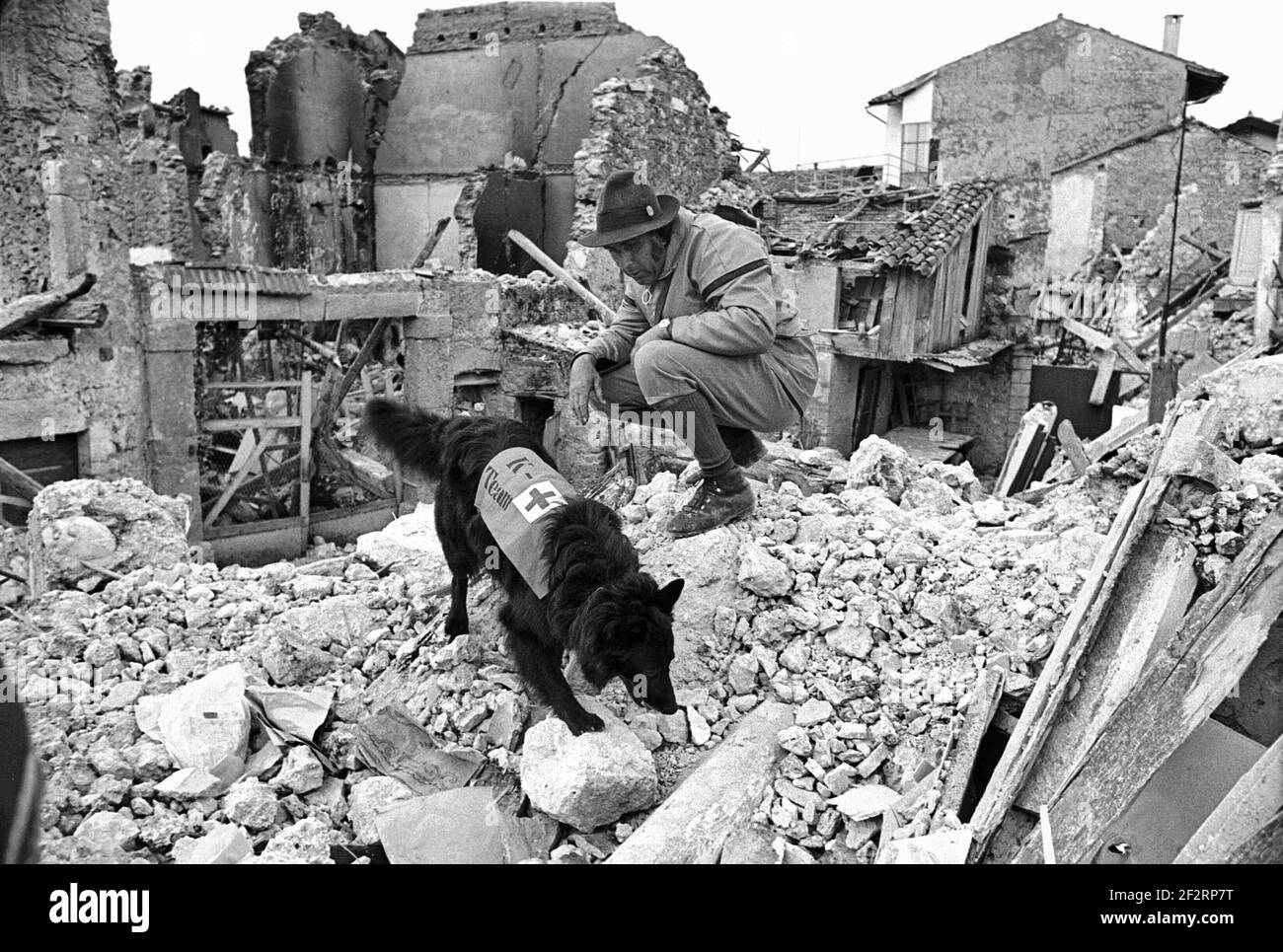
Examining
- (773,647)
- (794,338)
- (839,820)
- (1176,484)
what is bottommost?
(839,820)

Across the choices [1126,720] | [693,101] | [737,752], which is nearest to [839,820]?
[737,752]

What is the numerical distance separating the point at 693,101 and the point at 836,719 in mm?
14279

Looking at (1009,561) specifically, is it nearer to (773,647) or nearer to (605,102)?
(773,647)

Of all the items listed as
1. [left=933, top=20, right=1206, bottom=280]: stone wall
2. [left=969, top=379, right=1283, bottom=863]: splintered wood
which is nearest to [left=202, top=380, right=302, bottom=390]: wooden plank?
[left=969, top=379, right=1283, bottom=863]: splintered wood

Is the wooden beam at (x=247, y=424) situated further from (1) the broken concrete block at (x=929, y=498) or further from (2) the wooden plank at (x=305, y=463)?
(1) the broken concrete block at (x=929, y=498)

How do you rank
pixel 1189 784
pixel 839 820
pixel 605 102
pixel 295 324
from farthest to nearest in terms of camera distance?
pixel 605 102 → pixel 295 324 → pixel 839 820 → pixel 1189 784

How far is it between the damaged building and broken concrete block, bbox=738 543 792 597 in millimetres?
16

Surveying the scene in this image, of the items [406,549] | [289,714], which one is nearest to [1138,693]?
[289,714]

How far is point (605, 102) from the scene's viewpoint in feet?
48.1

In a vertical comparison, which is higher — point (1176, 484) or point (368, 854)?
point (1176, 484)

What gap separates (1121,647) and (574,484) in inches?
358

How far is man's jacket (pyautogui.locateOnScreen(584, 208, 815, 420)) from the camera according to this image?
445 cm

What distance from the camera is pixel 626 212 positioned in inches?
173

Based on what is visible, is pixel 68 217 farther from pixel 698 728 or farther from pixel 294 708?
pixel 698 728
